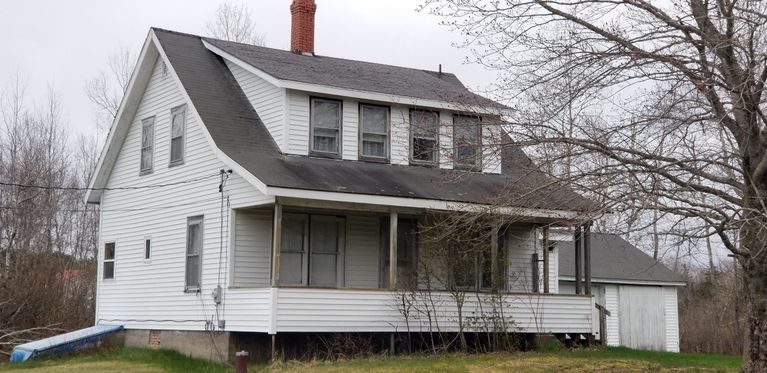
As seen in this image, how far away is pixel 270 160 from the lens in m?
21.0

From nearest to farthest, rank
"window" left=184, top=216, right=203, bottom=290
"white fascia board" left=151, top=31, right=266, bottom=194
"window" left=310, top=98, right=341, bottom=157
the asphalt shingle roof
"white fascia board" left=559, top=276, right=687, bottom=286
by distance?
"white fascia board" left=151, top=31, right=266, bottom=194
the asphalt shingle roof
"window" left=184, top=216, right=203, bottom=290
"window" left=310, top=98, right=341, bottom=157
"white fascia board" left=559, top=276, right=687, bottom=286

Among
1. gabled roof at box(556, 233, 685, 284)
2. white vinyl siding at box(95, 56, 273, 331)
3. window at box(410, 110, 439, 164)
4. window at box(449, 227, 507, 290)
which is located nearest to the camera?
window at box(449, 227, 507, 290)

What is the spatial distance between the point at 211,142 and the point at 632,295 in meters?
20.6

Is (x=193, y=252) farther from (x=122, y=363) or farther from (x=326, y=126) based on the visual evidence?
(x=326, y=126)

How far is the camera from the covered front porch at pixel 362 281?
1953 cm

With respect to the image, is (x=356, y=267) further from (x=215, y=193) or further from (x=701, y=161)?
(x=701, y=161)

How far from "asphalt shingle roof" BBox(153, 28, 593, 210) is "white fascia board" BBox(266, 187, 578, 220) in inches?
3.9

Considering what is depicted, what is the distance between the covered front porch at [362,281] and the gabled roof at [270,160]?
546 millimetres

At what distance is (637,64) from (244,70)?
39.1 ft

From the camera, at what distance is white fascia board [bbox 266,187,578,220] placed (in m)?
17.5

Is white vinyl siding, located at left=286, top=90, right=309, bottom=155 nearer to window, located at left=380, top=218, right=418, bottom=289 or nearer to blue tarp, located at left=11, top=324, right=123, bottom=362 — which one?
window, located at left=380, top=218, right=418, bottom=289

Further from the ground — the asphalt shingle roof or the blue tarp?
the asphalt shingle roof

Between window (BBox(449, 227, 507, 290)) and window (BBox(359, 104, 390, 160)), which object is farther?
window (BBox(359, 104, 390, 160))

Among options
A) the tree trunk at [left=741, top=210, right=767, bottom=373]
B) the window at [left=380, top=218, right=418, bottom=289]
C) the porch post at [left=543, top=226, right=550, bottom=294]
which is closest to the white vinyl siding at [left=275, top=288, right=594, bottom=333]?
the porch post at [left=543, top=226, right=550, bottom=294]
